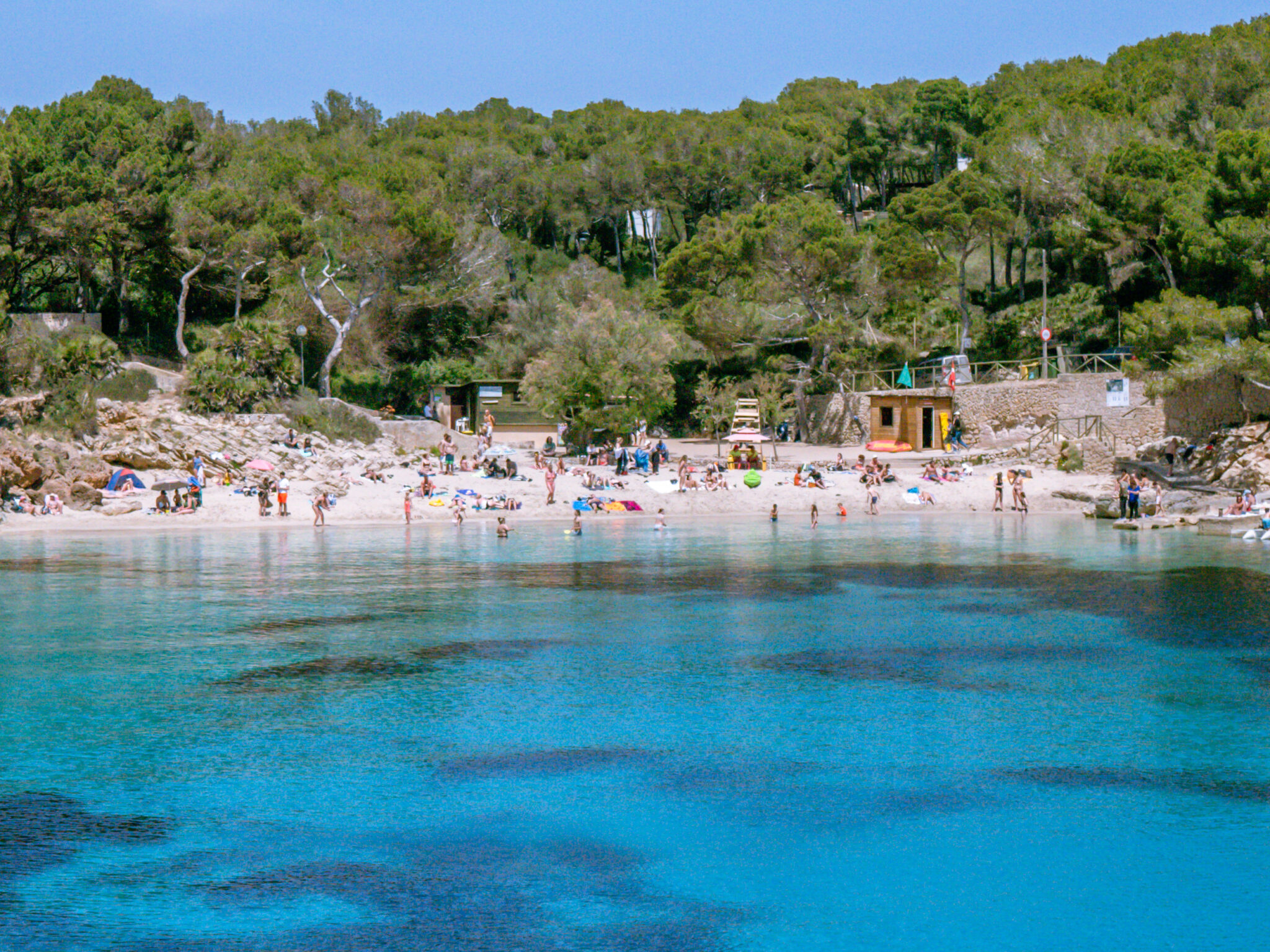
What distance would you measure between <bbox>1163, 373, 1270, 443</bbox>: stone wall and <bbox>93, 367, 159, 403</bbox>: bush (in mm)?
37793

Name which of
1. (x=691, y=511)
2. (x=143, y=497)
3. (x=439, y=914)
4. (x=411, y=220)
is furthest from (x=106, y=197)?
(x=439, y=914)

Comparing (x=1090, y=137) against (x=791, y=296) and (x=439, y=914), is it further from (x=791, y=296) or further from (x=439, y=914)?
(x=439, y=914)

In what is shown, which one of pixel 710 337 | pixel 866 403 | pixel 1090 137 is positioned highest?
pixel 1090 137

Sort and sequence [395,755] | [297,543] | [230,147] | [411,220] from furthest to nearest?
[230,147] → [411,220] → [297,543] → [395,755]

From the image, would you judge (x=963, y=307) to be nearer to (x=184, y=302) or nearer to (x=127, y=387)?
(x=184, y=302)

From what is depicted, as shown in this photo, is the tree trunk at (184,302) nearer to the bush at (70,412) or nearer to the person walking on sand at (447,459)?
the bush at (70,412)

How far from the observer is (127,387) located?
44031mm

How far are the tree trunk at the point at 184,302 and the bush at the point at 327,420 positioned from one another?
562 cm

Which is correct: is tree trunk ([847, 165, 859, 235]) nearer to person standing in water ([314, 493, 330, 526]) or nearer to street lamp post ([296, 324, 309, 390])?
street lamp post ([296, 324, 309, 390])

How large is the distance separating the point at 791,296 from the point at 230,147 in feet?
95.8

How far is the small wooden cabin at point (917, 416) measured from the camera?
5041 cm

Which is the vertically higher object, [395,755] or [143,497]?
[143,497]

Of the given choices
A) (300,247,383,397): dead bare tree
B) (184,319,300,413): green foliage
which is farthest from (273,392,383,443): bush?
Result: (300,247,383,397): dead bare tree

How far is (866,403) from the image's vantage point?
52.0m
